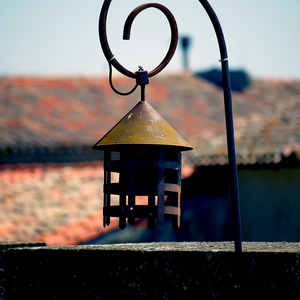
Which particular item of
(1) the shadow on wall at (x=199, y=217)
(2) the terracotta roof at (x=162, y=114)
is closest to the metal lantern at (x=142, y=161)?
(2) the terracotta roof at (x=162, y=114)

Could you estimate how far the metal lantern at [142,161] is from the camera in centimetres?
342

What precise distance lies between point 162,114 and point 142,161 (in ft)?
41.8

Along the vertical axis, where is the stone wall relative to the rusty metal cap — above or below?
below

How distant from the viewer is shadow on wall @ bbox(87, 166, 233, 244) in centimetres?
1104

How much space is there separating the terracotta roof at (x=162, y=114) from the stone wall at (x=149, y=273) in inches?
273

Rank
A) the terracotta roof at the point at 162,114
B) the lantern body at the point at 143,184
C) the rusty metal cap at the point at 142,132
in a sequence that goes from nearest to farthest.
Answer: the rusty metal cap at the point at 142,132
the lantern body at the point at 143,184
the terracotta roof at the point at 162,114

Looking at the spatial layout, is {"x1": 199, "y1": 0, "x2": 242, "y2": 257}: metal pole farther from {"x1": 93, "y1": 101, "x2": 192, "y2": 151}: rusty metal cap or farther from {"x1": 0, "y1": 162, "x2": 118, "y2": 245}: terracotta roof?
{"x1": 0, "y1": 162, "x2": 118, "y2": 245}: terracotta roof

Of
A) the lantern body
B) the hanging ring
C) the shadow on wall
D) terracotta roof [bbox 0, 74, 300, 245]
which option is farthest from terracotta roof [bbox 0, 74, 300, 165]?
the hanging ring

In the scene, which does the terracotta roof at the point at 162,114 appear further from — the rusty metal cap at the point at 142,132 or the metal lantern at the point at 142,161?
the rusty metal cap at the point at 142,132

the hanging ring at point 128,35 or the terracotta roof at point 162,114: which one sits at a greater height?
the terracotta roof at point 162,114

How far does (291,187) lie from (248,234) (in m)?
0.86

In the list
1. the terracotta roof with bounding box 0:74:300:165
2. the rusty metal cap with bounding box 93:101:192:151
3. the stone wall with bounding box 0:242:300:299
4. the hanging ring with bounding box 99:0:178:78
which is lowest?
the stone wall with bounding box 0:242:300:299

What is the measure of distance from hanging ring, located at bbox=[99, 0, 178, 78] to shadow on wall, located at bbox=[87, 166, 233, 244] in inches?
290

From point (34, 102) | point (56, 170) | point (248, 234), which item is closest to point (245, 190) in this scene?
point (248, 234)
